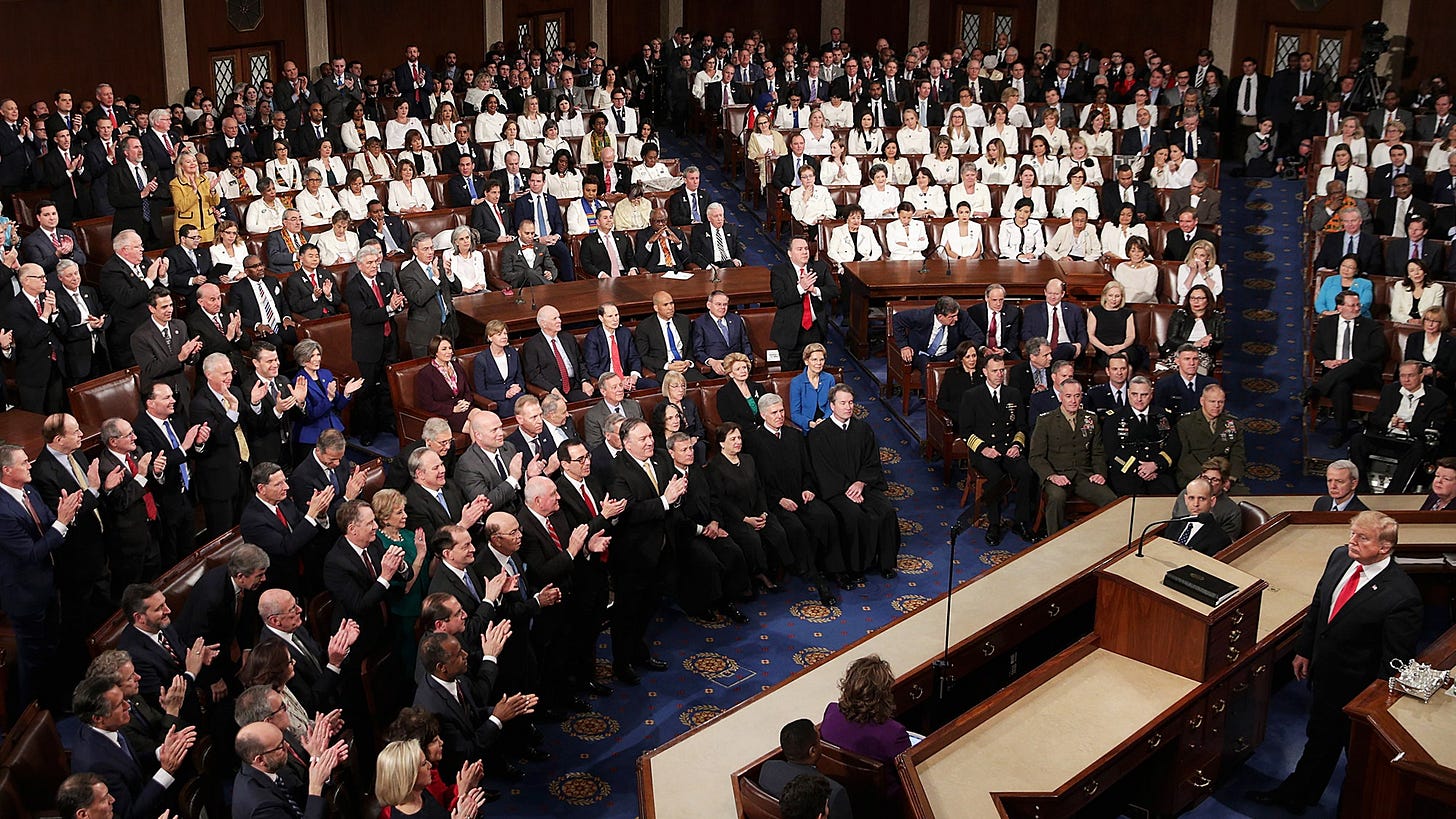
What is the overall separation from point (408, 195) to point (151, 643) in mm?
7143

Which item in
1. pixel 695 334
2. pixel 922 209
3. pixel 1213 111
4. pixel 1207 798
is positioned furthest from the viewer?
pixel 1213 111

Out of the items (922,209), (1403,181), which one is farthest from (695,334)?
(1403,181)

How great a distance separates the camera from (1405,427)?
925cm

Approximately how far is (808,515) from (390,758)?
381cm

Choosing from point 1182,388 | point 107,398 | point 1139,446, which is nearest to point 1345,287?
point 1182,388

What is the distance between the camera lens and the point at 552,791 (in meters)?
6.31

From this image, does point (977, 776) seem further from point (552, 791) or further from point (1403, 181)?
point (1403, 181)

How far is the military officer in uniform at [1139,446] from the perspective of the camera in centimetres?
860

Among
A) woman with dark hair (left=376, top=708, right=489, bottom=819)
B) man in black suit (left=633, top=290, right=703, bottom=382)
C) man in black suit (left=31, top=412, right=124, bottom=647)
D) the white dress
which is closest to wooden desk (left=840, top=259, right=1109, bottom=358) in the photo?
man in black suit (left=633, top=290, right=703, bottom=382)

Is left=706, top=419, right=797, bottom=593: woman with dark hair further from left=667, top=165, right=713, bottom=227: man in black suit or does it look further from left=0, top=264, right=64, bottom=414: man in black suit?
left=667, top=165, right=713, bottom=227: man in black suit

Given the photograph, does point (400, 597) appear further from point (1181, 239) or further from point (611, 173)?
point (1181, 239)

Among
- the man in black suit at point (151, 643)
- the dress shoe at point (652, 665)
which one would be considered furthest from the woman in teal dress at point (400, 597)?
the dress shoe at point (652, 665)

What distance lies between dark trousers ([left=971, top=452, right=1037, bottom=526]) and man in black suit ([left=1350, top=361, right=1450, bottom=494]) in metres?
2.30

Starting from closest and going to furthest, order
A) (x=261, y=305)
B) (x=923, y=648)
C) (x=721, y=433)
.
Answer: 1. (x=923, y=648)
2. (x=721, y=433)
3. (x=261, y=305)
